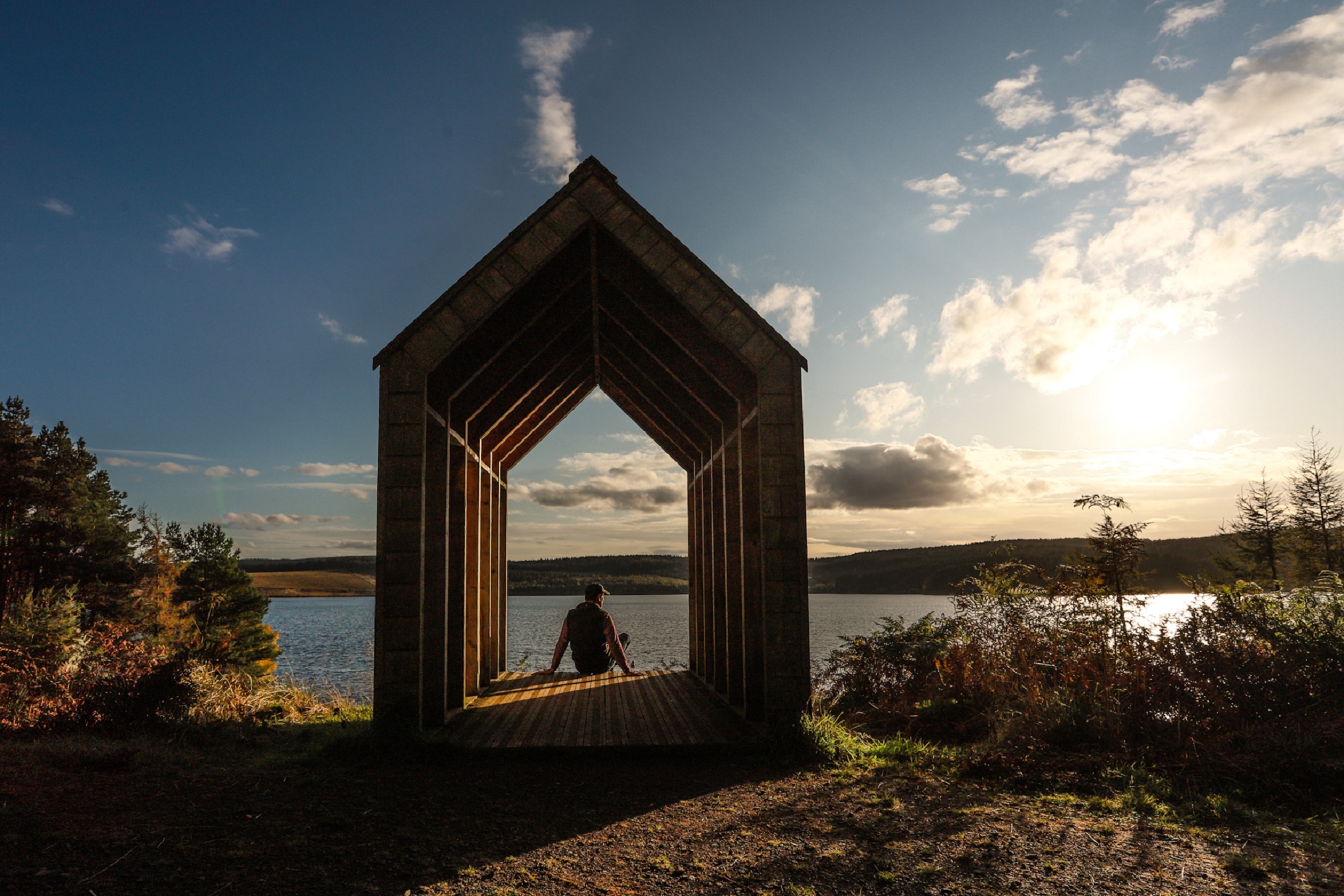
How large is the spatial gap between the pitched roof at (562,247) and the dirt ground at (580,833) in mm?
4035

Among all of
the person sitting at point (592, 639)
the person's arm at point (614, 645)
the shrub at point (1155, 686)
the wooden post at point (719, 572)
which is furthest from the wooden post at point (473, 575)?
the shrub at point (1155, 686)

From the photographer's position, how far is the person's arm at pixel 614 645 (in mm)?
11383

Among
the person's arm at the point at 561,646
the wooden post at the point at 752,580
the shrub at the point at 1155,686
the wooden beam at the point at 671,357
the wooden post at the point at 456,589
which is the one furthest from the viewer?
the person's arm at the point at 561,646

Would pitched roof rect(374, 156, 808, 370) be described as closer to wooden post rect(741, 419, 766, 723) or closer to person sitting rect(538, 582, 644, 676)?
wooden post rect(741, 419, 766, 723)

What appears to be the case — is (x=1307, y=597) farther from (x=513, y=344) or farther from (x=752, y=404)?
(x=513, y=344)

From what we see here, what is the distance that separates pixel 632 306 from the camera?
9000mm

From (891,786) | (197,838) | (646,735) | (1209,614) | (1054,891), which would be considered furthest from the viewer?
(1209,614)

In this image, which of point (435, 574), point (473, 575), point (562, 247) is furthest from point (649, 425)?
point (435, 574)

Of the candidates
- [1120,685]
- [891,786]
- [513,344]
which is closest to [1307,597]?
[1120,685]

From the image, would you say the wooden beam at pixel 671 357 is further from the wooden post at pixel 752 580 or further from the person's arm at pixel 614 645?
the person's arm at pixel 614 645

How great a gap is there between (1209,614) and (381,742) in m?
8.69

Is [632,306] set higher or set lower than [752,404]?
higher

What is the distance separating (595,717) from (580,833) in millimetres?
3544

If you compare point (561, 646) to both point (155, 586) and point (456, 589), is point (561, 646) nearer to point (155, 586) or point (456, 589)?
point (456, 589)
